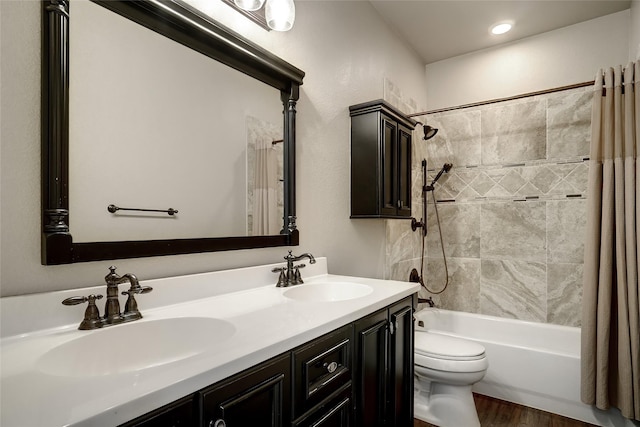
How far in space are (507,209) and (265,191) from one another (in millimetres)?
2128

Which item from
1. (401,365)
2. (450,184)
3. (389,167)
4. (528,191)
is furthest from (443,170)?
(401,365)

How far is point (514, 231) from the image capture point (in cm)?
270

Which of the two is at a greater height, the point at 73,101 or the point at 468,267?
the point at 73,101

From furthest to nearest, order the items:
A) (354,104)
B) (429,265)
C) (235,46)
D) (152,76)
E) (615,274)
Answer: (429,265)
(354,104)
(615,274)
(235,46)
(152,76)

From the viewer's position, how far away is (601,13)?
2516mm

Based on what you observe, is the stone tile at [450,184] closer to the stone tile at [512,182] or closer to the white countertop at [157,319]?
the stone tile at [512,182]

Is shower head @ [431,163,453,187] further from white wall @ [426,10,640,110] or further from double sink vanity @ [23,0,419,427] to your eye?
double sink vanity @ [23,0,419,427]

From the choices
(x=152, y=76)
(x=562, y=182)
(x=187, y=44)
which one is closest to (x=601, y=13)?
(x=562, y=182)

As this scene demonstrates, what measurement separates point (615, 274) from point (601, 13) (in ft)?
6.50

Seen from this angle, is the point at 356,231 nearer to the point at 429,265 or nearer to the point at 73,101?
the point at 429,265

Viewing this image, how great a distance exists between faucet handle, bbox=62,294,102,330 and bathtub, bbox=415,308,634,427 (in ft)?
7.43

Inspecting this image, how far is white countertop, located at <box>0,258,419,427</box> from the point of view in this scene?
0.53 metres

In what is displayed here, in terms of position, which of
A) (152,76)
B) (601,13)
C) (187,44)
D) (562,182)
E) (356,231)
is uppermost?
(601,13)

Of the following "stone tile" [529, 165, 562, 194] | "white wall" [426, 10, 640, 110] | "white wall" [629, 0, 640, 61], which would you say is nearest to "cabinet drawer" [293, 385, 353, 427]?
"stone tile" [529, 165, 562, 194]
